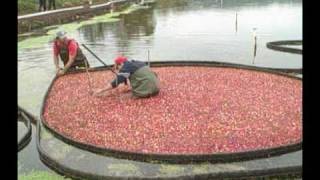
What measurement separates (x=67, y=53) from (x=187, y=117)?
553 cm

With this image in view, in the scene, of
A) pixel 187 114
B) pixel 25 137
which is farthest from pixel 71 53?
pixel 187 114

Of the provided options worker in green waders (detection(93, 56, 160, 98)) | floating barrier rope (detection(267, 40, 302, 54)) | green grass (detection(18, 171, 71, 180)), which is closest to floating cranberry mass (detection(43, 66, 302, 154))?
worker in green waders (detection(93, 56, 160, 98))

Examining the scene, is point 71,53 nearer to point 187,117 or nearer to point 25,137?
point 25,137

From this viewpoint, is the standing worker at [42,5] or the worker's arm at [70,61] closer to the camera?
the worker's arm at [70,61]

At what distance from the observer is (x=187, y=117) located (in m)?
8.00

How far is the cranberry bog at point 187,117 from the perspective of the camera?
6.60m

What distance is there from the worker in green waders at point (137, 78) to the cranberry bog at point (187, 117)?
20 cm

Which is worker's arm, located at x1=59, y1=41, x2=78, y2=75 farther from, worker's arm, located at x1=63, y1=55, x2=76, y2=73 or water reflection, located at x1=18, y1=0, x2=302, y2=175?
water reflection, located at x1=18, y1=0, x2=302, y2=175

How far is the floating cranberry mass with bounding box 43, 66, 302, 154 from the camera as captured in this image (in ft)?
22.5

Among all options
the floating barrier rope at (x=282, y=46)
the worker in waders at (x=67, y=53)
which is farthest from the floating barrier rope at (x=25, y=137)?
the floating barrier rope at (x=282, y=46)

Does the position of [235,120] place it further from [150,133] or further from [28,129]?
[28,129]

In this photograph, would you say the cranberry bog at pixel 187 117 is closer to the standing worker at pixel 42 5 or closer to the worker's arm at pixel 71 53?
the worker's arm at pixel 71 53

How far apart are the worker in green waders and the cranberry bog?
0.20 m
